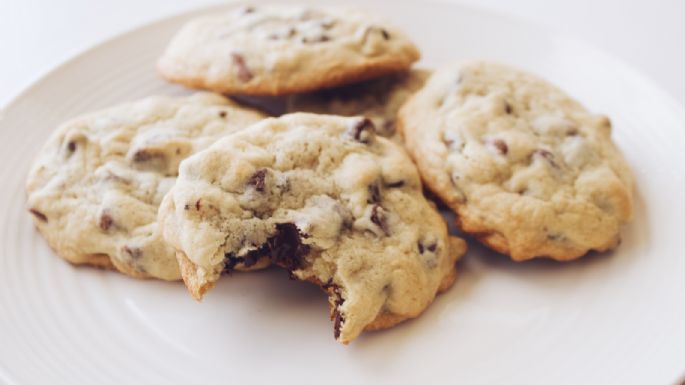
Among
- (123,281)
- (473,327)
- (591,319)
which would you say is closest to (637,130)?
(591,319)

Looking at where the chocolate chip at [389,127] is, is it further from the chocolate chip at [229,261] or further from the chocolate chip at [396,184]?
the chocolate chip at [229,261]

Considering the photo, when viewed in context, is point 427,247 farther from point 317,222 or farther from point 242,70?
point 242,70

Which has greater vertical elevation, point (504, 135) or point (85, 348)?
point (504, 135)

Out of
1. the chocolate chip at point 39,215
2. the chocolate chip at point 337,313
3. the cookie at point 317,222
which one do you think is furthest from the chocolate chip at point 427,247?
the chocolate chip at point 39,215

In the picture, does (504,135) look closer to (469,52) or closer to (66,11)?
(469,52)

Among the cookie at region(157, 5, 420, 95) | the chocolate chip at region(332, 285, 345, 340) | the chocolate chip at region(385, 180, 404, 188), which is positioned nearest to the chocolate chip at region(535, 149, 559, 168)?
the chocolate chip at region(385, 180, 404, 188)

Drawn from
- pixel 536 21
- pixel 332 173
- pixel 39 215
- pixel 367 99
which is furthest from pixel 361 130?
pixel 536 21

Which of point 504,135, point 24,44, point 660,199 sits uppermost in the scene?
point 504,135
